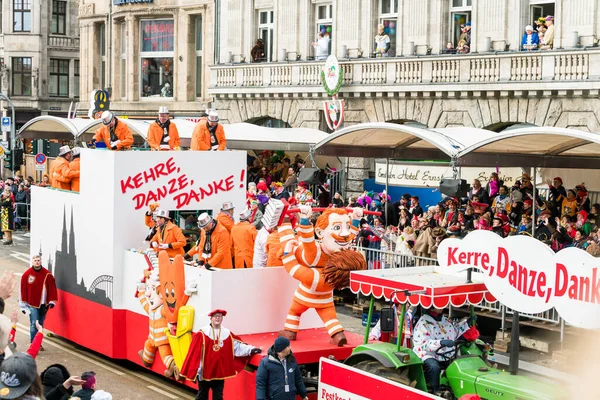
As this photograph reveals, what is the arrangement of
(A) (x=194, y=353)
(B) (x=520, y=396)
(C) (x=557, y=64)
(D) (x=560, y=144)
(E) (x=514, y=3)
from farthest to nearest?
(E) (x=514, y=3), (C) (x=557, y=64), (D) (x=560, y=144), (A) (x=194, y=353), (B) (x=520, y=396)

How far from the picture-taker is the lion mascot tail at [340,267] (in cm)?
1383

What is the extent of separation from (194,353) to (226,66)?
2465 centimetres

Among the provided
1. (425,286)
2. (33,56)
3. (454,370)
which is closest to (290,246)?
(425,286)

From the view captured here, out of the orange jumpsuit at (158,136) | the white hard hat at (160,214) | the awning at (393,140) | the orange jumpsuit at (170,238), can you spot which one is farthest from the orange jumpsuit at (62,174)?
the awning at (393,140)

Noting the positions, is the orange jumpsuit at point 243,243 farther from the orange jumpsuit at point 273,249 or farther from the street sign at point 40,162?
the street sign at point 40,162

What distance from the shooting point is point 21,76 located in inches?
2381

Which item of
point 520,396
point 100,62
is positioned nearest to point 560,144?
point 520,396

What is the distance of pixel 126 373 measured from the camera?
1688 cm

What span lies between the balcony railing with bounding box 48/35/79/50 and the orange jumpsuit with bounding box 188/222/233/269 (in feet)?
156

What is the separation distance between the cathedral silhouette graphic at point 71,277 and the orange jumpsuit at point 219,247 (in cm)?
209

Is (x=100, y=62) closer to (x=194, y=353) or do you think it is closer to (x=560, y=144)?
(x=560, y=144)

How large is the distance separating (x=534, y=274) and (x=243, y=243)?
6.19m

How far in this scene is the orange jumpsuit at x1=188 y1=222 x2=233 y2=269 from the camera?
627 inches

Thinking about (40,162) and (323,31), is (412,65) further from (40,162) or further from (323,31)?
(40,162)
